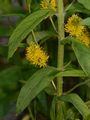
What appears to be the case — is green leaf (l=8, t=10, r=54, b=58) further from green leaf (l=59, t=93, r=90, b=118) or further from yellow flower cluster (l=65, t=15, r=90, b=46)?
green leaf (l=59, t=93, r=90, b=118)

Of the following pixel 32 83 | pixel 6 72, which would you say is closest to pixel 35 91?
pixel 32 83

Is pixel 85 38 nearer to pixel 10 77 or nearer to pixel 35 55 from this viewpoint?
pixel 35 55

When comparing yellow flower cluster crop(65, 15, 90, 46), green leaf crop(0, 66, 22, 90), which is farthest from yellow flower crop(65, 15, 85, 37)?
green leaf crop(0, 66, 22, 90)

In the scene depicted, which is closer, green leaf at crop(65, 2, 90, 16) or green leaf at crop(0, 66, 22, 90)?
green leaf at crop(65, 2, 90, 16)

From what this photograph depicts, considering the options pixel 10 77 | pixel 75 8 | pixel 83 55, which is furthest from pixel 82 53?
pixel 10 77

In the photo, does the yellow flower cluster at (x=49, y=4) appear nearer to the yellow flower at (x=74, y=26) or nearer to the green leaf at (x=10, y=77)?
the yellow flower at (x=74, y=26)
